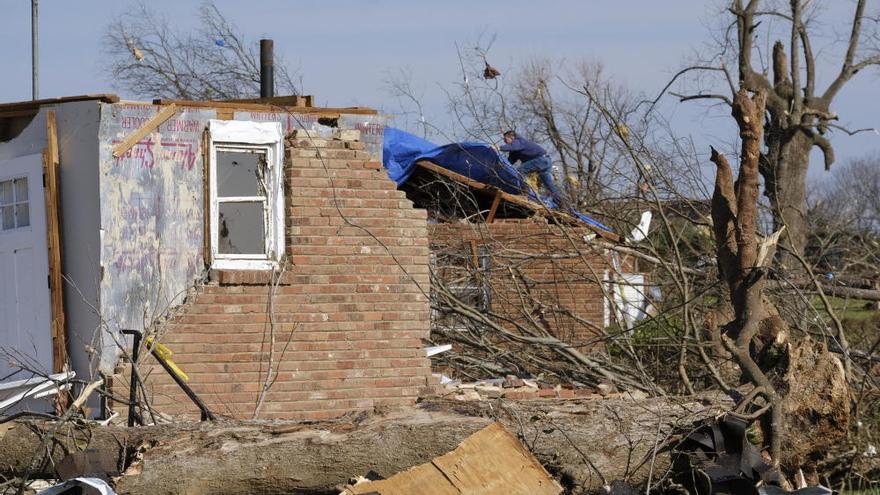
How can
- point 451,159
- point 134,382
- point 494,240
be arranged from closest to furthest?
point 134,382 < point 494,240 < point 451,159

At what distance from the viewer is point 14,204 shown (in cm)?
895

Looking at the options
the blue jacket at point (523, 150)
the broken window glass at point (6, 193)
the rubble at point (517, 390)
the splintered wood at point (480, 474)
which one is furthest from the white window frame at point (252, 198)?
the blue jacket at point (523, 150)

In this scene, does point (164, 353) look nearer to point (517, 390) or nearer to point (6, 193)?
point (6, 193)

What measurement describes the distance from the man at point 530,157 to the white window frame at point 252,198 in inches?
181

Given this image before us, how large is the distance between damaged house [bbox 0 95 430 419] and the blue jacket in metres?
4.19

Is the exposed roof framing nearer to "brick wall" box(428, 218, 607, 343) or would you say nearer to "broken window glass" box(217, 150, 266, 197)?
"broken window glass" box(217, 150, 266, 197)

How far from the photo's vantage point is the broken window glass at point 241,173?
8898 millimetres

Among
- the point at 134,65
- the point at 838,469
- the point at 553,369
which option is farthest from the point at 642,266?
the point at 134,65

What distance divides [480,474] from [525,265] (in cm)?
780

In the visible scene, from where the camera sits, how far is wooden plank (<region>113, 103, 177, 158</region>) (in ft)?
27.6

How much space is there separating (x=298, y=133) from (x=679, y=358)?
371 cm

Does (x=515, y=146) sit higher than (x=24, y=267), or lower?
higher

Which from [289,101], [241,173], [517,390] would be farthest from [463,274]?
[241,173]

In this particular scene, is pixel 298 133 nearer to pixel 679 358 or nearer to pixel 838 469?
pixel 679 358
